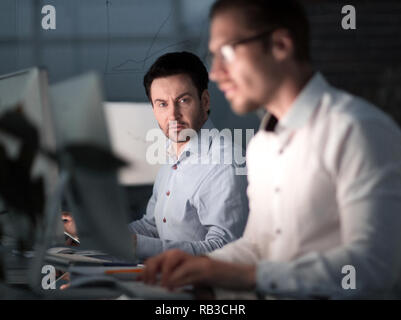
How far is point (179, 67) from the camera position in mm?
1693

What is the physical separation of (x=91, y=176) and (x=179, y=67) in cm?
94

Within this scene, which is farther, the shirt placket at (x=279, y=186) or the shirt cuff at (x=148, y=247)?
the shirt cuff at (x=148, y=247)

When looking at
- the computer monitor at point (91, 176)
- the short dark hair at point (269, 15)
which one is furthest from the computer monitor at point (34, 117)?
the short dark hair at point (269, 15)

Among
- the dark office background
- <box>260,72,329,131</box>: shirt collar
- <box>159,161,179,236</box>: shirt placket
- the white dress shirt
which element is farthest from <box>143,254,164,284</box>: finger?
the dark office background

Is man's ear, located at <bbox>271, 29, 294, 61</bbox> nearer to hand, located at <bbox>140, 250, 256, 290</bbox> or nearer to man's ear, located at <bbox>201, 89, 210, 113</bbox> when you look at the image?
hand, located at <bbox>140, 250, 256, 290</bbox>

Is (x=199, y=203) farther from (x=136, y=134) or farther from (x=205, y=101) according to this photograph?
(x=136, y=134)

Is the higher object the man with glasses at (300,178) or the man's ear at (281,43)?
the man's ear at (281,43)

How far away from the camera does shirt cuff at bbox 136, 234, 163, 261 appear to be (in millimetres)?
1433

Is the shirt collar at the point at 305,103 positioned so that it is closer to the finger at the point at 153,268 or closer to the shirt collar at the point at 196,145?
the finger at the point at 153,268

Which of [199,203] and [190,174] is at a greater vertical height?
[190,174]

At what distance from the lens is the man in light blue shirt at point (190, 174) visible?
1.47 m

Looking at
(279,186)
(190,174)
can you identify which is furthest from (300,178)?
(190,174)
